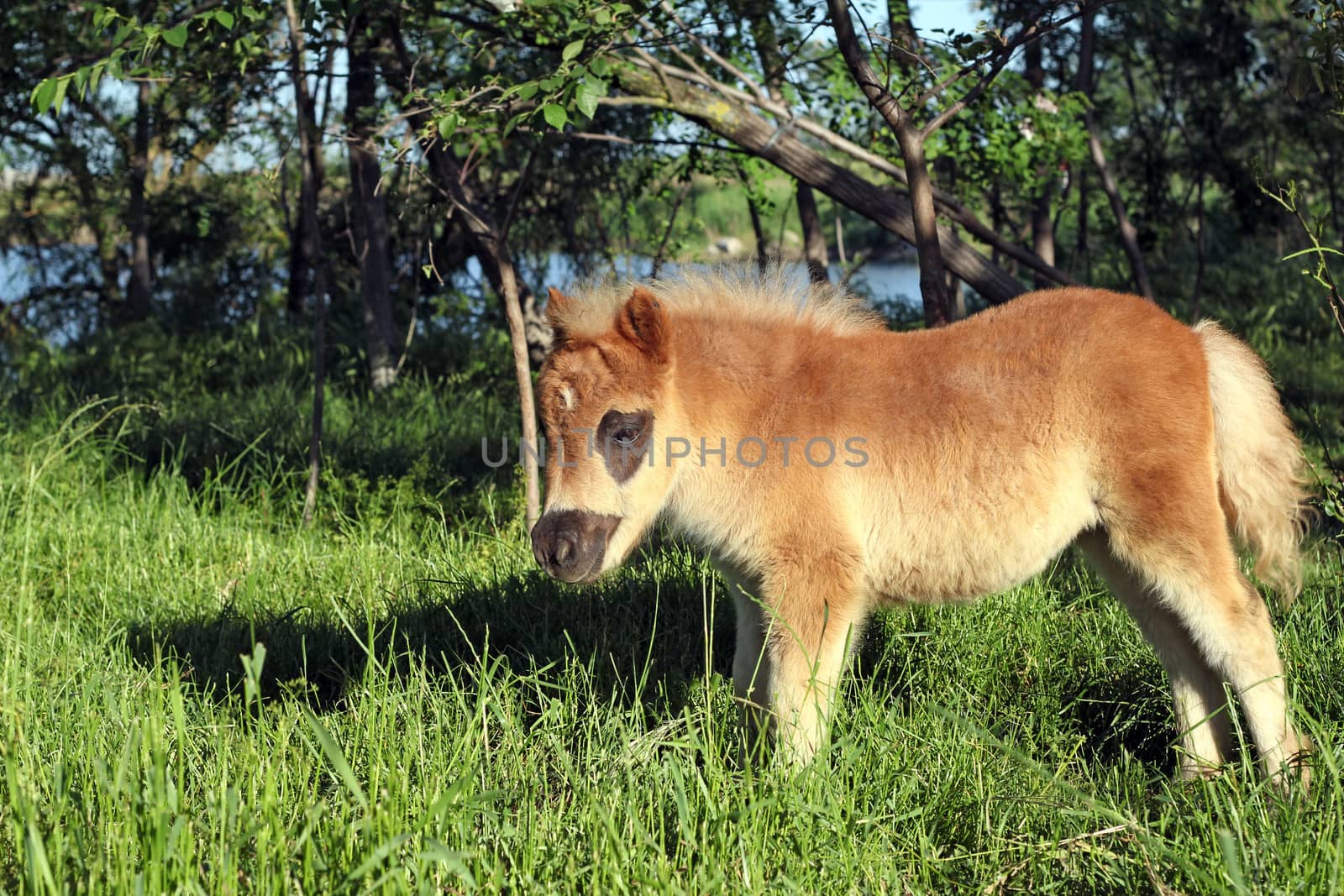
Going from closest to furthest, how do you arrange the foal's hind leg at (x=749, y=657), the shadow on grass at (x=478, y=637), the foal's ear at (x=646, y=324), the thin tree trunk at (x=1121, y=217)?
the foal's ear at (x=646, y=324)
the foal's hind leg at (x=749, y=657)
the shadow on grass at (x=478, y=637)
the thin tree trunk at (x=1121, y=217)

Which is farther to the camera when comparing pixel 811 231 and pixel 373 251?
pixel 373 251

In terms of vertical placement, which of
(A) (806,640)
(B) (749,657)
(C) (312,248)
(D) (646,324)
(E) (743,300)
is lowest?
(B) (749,657)

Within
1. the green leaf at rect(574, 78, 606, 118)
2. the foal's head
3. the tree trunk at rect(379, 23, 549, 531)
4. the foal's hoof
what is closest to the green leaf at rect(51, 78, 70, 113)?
the tree trunk at rect(379, 23, 549, 531)

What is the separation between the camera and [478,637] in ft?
14.5

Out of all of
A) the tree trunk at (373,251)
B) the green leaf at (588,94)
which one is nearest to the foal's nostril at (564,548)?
the green leaf at (588,94)

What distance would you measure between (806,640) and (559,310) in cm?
125

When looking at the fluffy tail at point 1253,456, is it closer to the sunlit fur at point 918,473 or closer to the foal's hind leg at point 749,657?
the sunlit fur at point 918,473

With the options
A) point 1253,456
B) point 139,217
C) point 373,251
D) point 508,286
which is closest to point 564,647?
point 508,286

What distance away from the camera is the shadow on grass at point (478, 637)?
13.7ft

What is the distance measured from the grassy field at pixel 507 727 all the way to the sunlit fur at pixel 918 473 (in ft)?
0.80

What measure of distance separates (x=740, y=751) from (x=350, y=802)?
3.79 feet

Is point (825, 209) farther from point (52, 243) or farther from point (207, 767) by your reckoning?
point (207, 767)

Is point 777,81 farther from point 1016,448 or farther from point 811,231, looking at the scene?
point 1016,448

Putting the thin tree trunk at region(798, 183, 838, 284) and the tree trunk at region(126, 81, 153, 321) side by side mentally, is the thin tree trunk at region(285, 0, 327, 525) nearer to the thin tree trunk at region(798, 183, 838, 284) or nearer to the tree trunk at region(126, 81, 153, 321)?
the thin tree trunk at region(798, 183, 838, 284)
